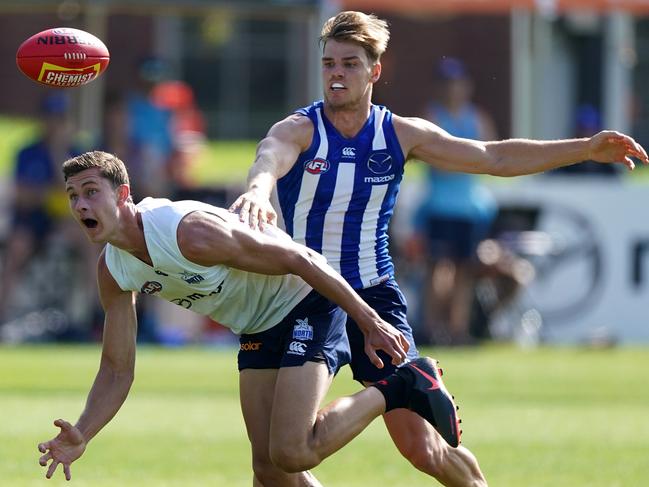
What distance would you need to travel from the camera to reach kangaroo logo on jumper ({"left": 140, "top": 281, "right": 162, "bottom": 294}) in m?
6.73

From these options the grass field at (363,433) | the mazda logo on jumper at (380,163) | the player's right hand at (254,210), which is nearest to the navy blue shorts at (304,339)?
the player's right hand at (254,210)

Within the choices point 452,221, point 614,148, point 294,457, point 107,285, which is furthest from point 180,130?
point 294,457

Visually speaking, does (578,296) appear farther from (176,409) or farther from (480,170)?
(480,170)

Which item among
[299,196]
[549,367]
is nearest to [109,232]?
[299,196]

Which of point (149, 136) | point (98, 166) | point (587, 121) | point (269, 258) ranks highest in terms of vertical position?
point (587, 121)

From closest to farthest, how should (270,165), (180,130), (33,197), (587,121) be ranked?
(270,165) → (33,197) → (180,130) → (587,121)

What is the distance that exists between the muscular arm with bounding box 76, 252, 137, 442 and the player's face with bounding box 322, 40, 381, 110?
1388 millimetres

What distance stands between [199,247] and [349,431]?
108cm

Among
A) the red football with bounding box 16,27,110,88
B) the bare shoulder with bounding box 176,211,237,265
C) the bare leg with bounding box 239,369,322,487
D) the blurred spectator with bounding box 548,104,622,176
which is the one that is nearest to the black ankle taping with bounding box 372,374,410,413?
the bare leg with bounding box 239,369,322,487

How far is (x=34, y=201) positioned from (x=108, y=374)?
10018mm

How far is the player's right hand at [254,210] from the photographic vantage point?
6680 mm

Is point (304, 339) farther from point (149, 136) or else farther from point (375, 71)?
point (149, 136)

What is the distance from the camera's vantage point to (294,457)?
6.61 metres

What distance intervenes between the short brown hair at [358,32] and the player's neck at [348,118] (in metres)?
0.26
